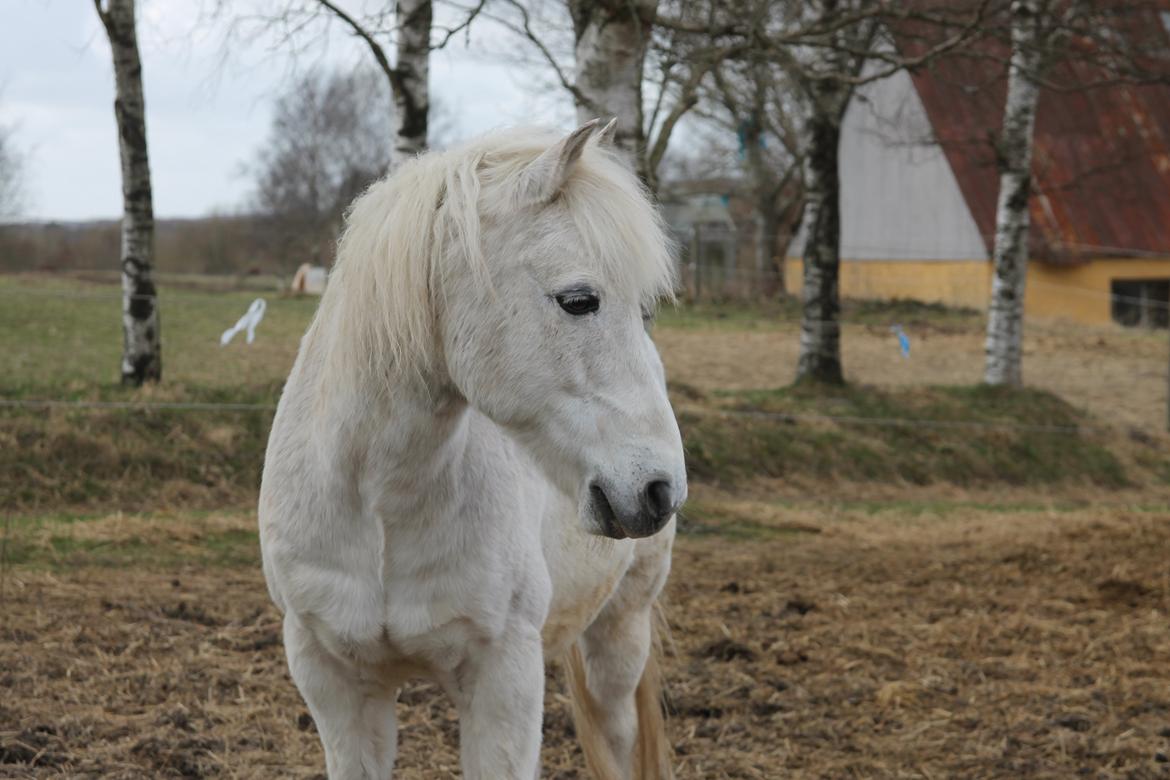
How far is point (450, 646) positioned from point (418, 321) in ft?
2.38

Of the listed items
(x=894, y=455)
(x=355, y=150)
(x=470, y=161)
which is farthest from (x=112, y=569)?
(x=355, y=150)

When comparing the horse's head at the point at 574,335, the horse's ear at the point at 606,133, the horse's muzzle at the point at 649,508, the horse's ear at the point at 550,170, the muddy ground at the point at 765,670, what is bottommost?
the muddy ground at the point at 765,670

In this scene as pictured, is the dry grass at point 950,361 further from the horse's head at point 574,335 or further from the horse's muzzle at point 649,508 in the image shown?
the horse's muzzle at point 649,508

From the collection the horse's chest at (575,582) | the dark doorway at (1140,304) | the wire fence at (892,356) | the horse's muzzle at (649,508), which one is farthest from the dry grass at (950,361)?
the horse's muzzle at (649,508)

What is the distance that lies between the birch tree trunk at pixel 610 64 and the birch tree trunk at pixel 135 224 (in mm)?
3826

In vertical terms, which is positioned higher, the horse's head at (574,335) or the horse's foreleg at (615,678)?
the horse's head at (574,335)

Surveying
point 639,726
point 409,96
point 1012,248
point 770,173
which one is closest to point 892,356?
point 1012,248

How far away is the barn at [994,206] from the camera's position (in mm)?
20219

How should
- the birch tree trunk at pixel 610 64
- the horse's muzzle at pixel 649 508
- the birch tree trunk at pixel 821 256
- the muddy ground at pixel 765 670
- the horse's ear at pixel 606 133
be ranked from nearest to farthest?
the horse's muzzle at pixel 649 508 → the horse's ear at pixel 606 133 → the muddy ground at pixel 765 670 → the birch tree trunk at pixel 610 64 → the birch tree trunk at pixel 821 256

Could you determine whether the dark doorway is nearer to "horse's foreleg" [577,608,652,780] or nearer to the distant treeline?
the distant treeline

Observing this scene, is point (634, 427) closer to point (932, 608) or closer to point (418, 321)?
point (418, 321)

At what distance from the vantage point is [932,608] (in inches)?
223

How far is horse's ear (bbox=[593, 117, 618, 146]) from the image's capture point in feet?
7.55

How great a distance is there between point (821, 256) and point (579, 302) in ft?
32.6
